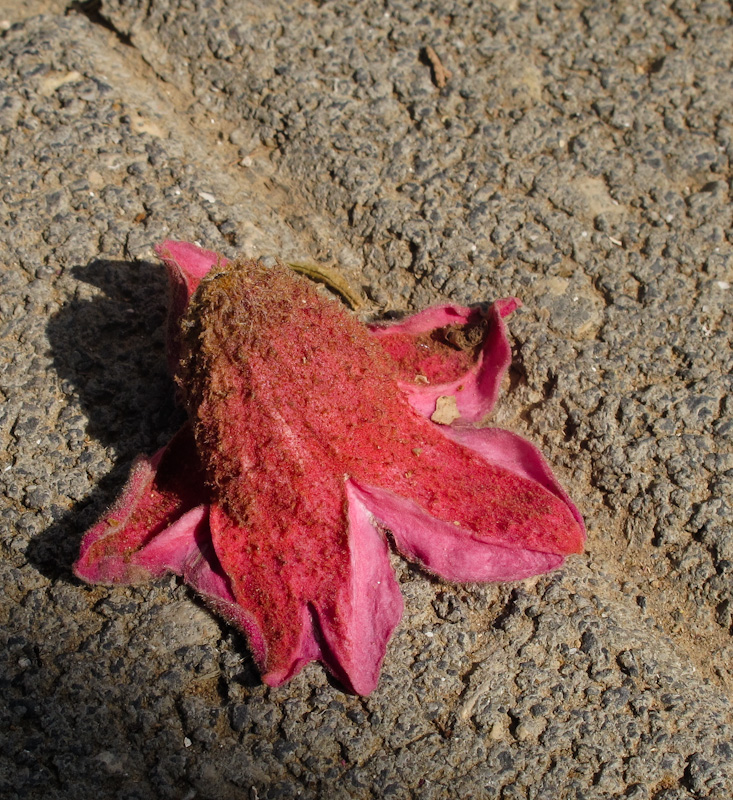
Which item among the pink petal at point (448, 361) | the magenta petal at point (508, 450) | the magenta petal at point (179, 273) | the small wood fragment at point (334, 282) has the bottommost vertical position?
the magenta petal at point (508, 450)

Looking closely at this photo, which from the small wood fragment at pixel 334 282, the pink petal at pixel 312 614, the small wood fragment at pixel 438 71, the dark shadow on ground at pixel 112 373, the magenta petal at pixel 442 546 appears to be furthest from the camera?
the small wood fragment at pixel 438 71

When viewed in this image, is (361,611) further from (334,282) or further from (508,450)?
(334,282)

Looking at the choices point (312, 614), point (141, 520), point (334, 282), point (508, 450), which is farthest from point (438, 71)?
point (312, 614)

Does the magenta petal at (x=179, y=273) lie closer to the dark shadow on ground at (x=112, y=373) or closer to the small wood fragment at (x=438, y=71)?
the dark shadow on ground at (x=112, y=373)

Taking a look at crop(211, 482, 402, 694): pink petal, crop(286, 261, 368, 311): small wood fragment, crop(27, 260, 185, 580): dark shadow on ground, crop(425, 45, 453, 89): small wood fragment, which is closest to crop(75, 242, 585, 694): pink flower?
crop(211, 482, 402, 694): pink petal

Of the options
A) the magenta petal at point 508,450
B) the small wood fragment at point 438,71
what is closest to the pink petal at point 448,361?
the magenta petal at point 508,450

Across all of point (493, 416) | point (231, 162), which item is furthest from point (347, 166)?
point (493, 416)
